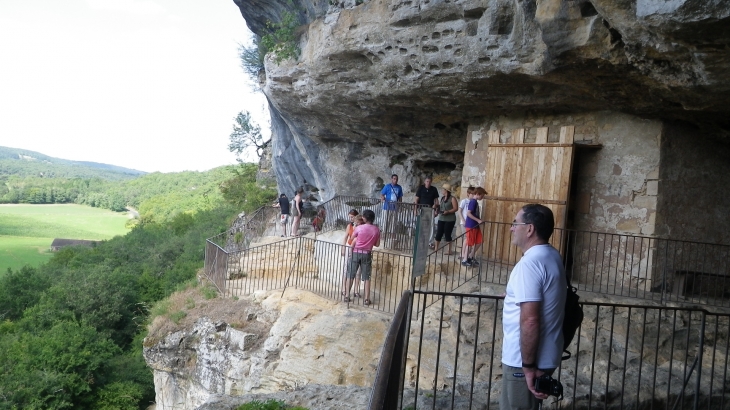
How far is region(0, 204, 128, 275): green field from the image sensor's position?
141ft

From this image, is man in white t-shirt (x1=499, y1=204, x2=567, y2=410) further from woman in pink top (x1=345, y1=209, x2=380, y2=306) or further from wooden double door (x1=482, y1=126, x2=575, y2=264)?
wooden double door (x1=482, y1=126, x2=575, y2=264)

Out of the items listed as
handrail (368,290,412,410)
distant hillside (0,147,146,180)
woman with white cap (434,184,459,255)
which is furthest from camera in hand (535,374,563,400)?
distant hillside (0,147,146,180)

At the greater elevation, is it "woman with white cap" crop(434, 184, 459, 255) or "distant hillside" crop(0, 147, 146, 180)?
"distant hillside" crop(0, 147, 146, 180)

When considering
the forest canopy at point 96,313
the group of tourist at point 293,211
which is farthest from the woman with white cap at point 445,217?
the forest canopy at point 96,313

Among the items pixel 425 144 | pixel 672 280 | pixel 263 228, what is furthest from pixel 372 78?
pixel 263 228

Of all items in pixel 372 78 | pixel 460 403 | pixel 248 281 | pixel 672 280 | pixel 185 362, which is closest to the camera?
pixel 460 403

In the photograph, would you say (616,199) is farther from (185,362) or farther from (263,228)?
(263,228)

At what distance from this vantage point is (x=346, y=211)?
1527cm

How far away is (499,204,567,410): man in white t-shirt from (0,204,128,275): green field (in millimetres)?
40832

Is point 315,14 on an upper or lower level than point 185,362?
upper

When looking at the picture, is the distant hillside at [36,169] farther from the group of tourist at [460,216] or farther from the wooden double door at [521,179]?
the wooden double door at [521,179]

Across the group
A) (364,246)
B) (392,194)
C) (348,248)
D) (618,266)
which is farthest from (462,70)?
(392,194)

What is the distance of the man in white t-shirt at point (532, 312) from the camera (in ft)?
10.3

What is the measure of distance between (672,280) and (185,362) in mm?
9196
